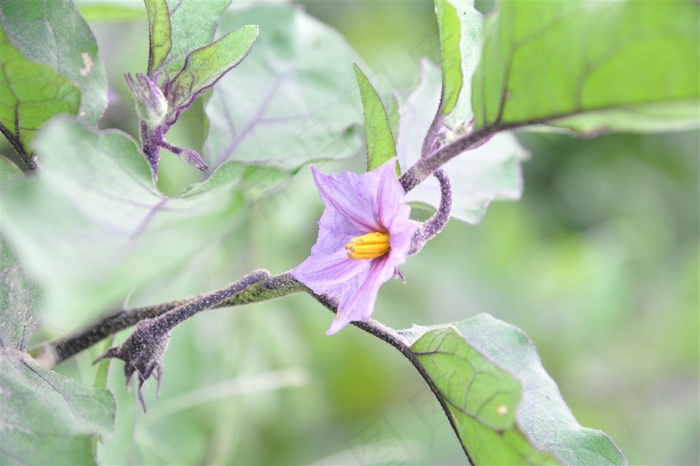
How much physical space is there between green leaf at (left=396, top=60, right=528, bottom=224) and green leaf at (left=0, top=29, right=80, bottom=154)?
287mm

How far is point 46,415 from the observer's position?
53 centimetres

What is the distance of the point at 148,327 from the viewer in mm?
579

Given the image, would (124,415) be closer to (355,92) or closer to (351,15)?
(355,92)

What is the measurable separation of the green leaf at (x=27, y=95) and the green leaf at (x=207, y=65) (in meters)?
0.08

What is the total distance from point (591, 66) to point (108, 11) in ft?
1.86

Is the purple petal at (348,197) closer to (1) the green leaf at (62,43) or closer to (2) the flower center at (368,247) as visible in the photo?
(2) the flower center at (368,247)

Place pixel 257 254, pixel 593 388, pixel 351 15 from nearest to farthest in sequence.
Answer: pixel 257 254, pixel 593 388, pixel 351 15

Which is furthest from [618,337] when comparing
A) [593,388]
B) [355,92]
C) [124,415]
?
[124,415]

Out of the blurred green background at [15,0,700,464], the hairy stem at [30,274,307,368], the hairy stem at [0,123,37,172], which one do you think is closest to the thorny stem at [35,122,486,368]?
the hairy stem at [30,274,307,368]

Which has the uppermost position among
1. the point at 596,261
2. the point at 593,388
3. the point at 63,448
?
the point at 63,448

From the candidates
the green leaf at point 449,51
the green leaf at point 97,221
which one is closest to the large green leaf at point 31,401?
the green leaf at point 97,221

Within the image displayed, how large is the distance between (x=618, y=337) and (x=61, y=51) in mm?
1603

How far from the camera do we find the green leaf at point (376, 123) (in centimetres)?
55

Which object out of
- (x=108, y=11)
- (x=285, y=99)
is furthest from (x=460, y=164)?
(x=108, y=11)
